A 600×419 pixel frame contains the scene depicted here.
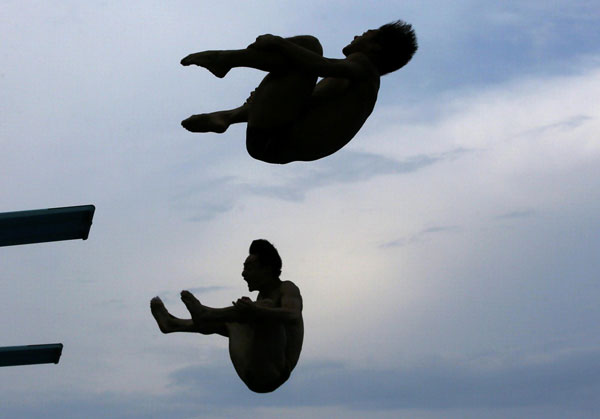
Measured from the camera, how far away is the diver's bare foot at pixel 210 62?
306 inches

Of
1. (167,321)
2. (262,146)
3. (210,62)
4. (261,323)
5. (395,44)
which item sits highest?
(395,44)

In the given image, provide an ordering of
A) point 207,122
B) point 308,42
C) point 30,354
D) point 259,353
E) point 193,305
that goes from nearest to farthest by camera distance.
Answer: point 308,42 → point 193,305 → point 207,122 → point 259,353 → point 30,354

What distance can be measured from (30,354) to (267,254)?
8.27 metres

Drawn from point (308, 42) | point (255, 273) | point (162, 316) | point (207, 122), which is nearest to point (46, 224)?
point (162, 316)

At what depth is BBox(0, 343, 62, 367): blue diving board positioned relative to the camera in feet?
52.1

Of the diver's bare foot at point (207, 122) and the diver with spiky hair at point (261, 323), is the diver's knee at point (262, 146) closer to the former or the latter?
the diver's bare foot at point (207, 122)

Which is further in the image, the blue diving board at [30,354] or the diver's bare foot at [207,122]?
the blue diving board at [30,354]

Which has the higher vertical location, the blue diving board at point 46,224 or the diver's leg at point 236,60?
the blue diving board at point 46,224

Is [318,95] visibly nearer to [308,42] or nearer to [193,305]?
[308,42]

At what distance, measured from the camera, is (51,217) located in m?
11.4

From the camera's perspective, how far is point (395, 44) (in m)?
8.35

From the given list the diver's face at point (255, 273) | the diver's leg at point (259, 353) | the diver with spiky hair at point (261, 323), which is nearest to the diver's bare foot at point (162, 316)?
the diver with spiky hair at point (261, 323)

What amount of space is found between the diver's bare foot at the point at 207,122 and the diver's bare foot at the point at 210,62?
87 centimetres

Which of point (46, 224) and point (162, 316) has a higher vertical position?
point (46, 224)
